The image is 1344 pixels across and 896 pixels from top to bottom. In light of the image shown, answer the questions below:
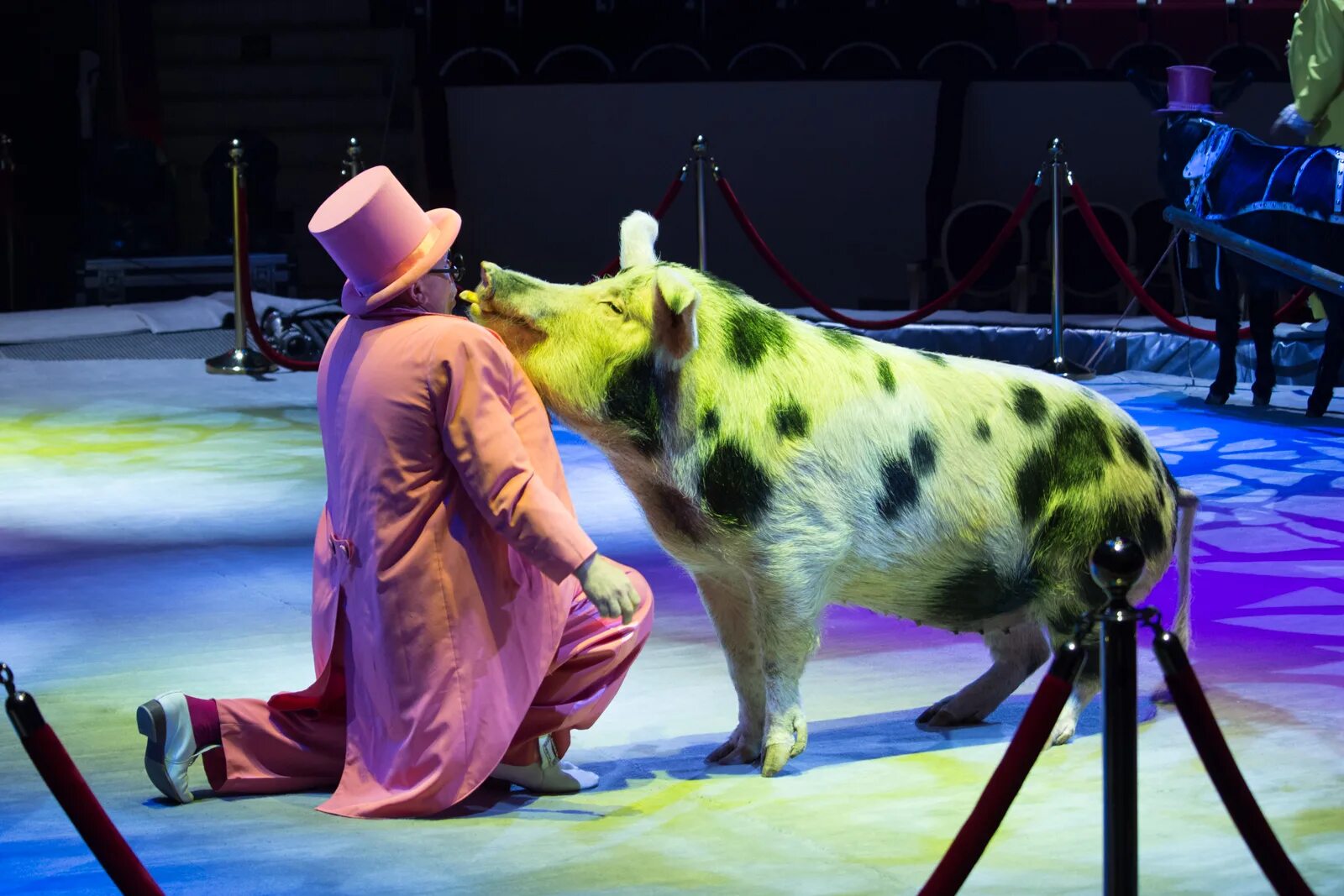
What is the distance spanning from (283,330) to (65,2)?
3666 millimetres

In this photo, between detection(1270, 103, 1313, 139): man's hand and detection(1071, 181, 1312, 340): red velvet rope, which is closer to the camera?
detection(1071, 181, 1312, 340): red velvet rope

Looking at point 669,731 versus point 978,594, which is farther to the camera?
point 669,731

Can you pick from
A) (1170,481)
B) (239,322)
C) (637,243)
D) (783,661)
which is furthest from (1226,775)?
(239,322)

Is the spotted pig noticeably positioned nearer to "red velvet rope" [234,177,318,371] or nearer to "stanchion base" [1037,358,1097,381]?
"stanchion base" [1037,358,1097,381]

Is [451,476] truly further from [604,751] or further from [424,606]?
[604,751]

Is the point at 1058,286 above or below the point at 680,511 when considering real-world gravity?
below

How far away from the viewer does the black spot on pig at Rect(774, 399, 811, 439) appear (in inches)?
143

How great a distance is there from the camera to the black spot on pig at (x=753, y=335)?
3.64m

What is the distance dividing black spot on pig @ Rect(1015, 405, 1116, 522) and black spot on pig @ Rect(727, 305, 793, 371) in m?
0.56

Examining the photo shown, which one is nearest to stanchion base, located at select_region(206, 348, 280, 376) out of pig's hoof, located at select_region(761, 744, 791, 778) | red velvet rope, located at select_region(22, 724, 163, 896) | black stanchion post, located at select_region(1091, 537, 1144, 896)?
pig's hoof, located at select_region(761, 744, 791, 778)

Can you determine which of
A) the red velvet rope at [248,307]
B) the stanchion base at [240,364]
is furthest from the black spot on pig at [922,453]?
the stanchion base at [240,364]

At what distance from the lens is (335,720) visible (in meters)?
3.58

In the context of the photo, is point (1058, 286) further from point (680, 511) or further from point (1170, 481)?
point (680, 511)

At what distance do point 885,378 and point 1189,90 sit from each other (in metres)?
5.66
